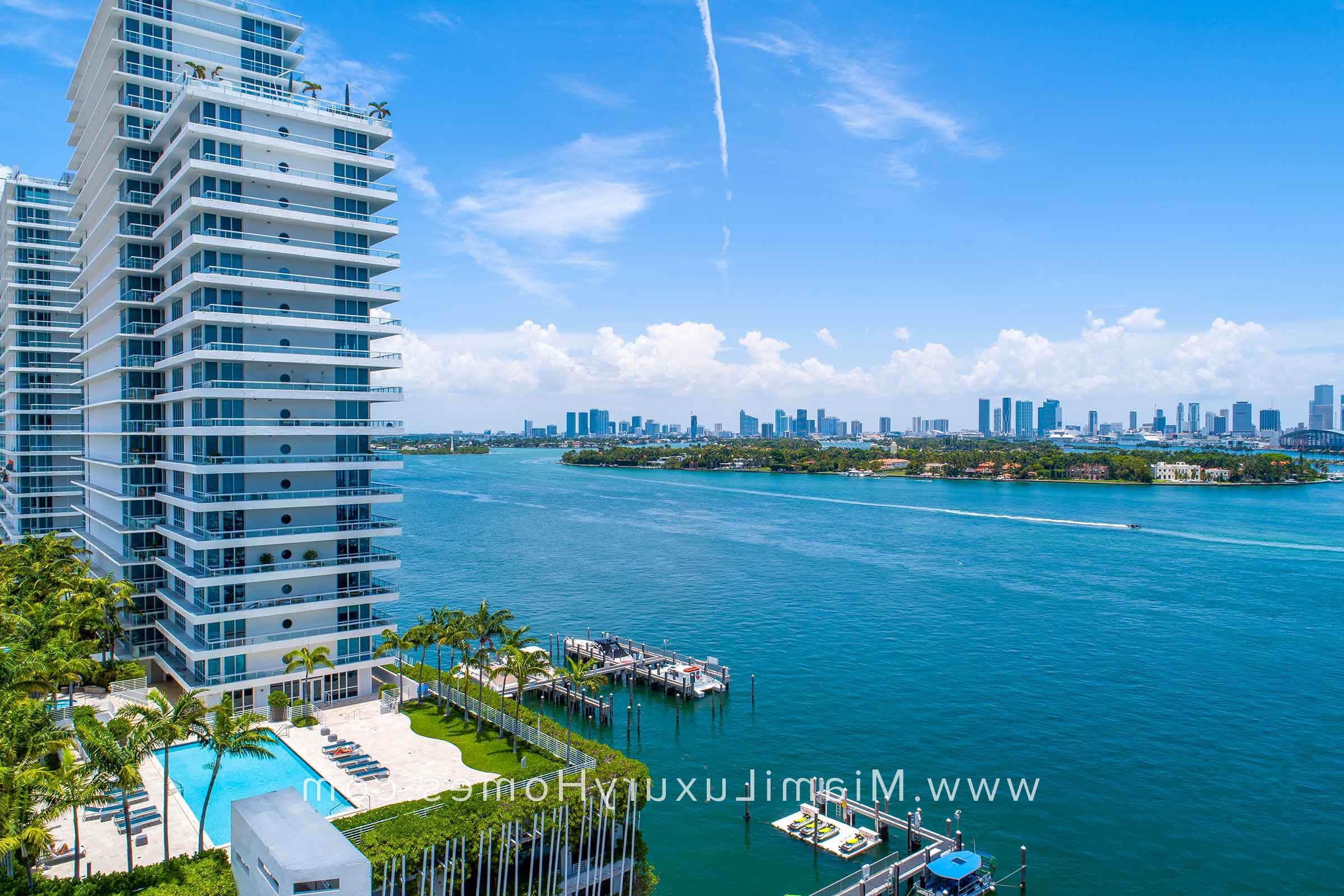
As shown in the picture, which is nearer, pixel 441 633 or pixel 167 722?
pixel 167 722

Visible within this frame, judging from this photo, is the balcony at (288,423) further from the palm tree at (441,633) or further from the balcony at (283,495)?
the palm tree at (441,633)

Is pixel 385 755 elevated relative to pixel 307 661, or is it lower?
Answer: lower

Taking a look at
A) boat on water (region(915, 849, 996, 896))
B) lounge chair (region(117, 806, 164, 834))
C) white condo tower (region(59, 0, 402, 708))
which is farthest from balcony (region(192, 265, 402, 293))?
boat on water (region(915, 849, 996, 896))

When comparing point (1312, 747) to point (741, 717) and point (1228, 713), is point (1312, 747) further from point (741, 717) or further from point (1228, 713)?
point (741, 717)

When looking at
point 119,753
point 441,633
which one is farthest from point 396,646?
point 119,753

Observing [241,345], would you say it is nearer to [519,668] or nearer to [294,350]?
[294,350]

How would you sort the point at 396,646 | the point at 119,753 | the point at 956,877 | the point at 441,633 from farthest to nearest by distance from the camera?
the point at 441,633
the point at 396,646
the point at 956,877
the point at 119,753

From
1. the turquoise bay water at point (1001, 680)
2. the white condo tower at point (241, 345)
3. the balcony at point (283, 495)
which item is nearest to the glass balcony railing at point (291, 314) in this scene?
the white condo tower at point (241, 345)
